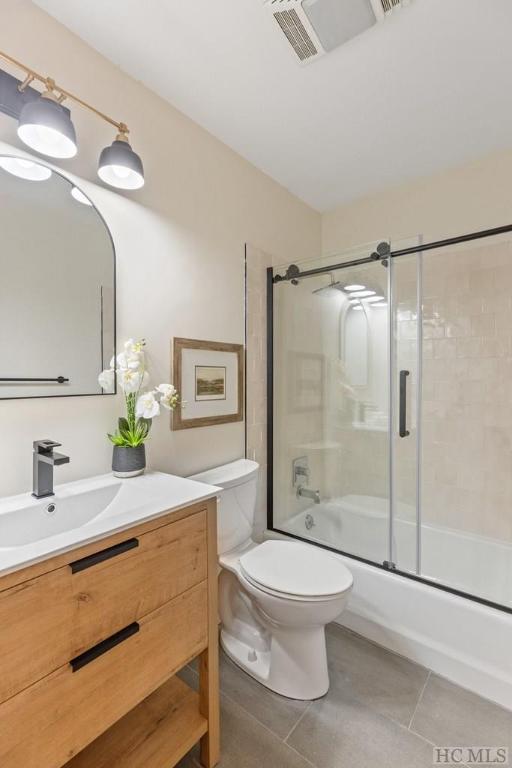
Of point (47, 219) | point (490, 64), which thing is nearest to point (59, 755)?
point (47, 219)

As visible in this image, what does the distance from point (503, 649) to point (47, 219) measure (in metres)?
2.37

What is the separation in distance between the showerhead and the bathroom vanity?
60.4 inches

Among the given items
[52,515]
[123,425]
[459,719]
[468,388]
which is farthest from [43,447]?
[468,388]

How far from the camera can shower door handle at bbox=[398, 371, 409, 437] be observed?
6.30 ft

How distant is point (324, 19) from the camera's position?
124cm

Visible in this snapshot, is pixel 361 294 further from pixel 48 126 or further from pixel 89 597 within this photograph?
pixel 89 597

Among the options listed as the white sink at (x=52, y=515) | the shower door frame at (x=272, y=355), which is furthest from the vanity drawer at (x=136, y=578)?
the shower door frame at (x=272, y=355)

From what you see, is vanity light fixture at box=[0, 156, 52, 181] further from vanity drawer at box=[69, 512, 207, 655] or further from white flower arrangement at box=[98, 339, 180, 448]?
vanity drawer at box=[69, 512, 207, 655]

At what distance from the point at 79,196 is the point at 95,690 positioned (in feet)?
4.91

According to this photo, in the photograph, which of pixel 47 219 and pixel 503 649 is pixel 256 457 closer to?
pixel 503 649

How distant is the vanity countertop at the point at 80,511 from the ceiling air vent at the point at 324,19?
1.61 metres

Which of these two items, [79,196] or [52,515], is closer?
[52,515]

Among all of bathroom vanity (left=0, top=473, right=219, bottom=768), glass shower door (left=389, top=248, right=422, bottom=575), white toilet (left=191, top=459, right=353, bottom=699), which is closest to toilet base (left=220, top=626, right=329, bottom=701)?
white toilet (left=191, top=459, right=353, bottom=699)

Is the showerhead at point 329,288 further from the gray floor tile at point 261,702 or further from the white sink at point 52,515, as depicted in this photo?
the gray floor tile at point 261,702
